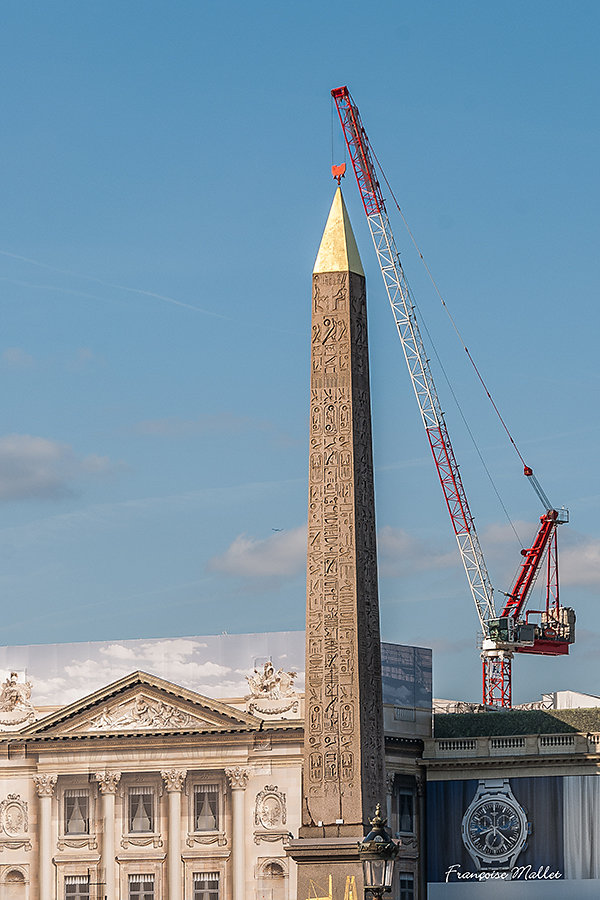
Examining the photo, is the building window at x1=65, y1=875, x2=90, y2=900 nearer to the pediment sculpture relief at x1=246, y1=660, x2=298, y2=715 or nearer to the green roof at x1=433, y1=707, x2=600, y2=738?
the pediment sculpture relief at x1=246, y1=660, x2=298, y2=715

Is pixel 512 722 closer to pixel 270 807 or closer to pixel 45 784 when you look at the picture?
pixel 270 807

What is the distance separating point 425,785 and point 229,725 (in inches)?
320

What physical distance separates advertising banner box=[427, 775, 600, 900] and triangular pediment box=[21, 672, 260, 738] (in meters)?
10.1

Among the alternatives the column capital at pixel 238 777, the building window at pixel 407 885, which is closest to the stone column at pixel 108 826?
the column capital at pixel 238 777

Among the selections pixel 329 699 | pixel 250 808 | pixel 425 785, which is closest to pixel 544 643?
pixel 425 785

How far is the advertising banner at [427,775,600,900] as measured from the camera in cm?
7488

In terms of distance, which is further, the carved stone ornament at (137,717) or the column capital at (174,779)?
the carved stone ornament at (137,717)

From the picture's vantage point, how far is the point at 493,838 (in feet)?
250

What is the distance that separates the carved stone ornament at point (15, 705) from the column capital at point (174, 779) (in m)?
5.71

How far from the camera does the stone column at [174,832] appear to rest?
2958 inches

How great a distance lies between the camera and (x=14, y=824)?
7688cm

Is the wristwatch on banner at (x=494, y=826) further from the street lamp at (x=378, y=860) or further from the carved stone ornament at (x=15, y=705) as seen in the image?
the street lamp at (x=378, y=860)

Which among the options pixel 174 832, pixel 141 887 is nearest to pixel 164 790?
pixel 174 832

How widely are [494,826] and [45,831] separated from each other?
16842mm
